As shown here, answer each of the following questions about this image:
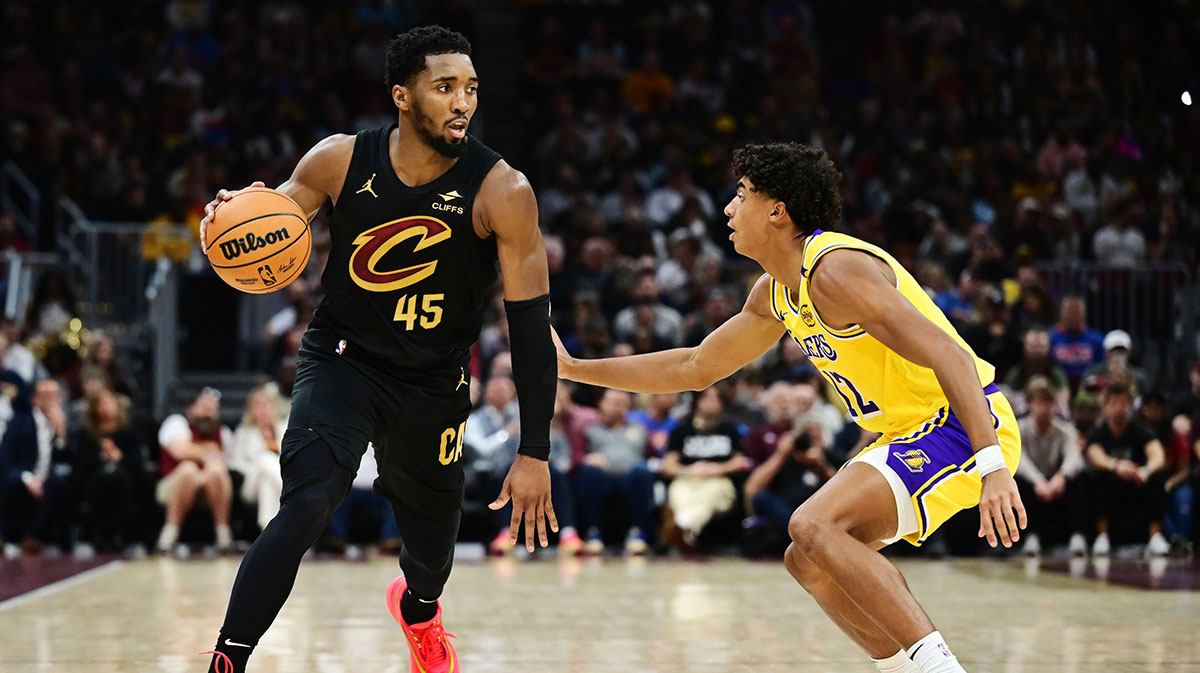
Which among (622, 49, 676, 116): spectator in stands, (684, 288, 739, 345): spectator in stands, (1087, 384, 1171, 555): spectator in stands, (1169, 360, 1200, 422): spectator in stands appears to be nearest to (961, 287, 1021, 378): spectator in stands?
(1087, 384, 1171, 555): spectator in stands

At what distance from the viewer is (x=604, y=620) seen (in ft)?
23.3

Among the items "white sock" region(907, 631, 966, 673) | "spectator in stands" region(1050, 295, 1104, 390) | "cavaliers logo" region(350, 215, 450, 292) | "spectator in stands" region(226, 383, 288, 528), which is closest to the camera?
"white sock" region(907, 631, 966, 673)

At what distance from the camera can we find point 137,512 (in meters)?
11.2

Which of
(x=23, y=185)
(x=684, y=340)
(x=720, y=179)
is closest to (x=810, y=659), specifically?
(x=684, y=340)

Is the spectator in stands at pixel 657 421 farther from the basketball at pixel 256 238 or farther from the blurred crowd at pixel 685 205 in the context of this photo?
the basketball at pixel 256 238

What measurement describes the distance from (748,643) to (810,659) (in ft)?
1.72

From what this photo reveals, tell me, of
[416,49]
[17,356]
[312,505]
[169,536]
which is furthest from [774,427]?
[312,505]

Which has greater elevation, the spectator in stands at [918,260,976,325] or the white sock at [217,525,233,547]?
the spectator in stands at [918,260,976,325]

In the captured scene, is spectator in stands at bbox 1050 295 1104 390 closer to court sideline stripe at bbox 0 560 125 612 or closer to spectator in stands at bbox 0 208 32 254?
court sideline stripe at bbox 0 560 125 612

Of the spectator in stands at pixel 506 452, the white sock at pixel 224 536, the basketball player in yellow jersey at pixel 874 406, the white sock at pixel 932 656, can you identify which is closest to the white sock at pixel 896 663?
the basketball player in yellow jersey at pixel 874 406

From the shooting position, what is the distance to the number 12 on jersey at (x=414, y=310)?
4512 mm

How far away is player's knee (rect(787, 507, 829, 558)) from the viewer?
406 cm

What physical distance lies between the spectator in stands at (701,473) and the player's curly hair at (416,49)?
22.0 feet

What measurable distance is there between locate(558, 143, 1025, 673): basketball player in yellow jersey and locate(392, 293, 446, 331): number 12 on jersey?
3.25 feet
